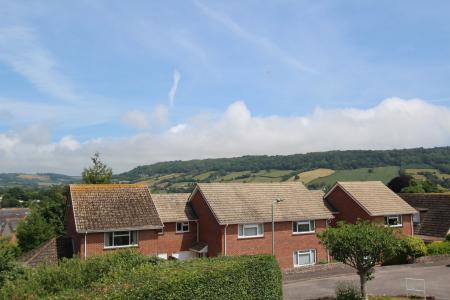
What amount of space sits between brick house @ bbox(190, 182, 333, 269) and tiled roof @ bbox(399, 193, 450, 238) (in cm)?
1217

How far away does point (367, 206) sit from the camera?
42031 millimetres

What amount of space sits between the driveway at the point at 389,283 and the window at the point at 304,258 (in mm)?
6625

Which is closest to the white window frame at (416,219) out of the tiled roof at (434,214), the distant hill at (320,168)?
the tiled roof at (434,214)

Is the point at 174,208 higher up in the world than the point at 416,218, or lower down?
higher up

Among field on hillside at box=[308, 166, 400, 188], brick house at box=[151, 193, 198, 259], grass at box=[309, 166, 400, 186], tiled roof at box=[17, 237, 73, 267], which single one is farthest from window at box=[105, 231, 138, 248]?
grass at box=[309, 166, 400, 186]

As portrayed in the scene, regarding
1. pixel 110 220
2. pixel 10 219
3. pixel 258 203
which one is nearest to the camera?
pixel 110 220

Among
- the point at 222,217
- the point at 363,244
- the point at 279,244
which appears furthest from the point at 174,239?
the point at 363,244

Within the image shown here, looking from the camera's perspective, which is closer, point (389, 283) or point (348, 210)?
point (389, 283)

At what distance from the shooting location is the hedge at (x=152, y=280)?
12.1m

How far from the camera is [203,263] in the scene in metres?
15.6

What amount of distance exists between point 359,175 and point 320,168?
833 inches

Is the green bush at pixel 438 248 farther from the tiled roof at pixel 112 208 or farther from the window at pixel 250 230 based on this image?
the tiled roof at pixel 112 208

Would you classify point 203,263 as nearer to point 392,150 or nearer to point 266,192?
point 266,192

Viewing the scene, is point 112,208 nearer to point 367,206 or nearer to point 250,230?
point 250,230
